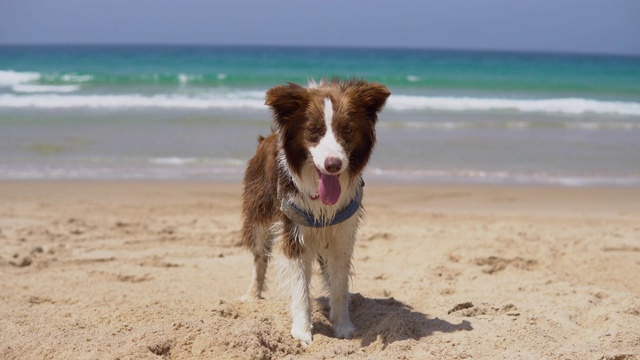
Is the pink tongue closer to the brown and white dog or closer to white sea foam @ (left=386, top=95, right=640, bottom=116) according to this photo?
the brown and white dog

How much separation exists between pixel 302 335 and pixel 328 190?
1013 millimetres

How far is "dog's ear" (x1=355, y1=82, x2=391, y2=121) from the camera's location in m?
4.14

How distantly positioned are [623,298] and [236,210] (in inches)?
193

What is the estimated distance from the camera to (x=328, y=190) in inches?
158

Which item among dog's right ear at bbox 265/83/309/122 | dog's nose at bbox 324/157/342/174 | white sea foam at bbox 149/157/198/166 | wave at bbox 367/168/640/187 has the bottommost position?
white sea foam at bbox 149/157/198/166

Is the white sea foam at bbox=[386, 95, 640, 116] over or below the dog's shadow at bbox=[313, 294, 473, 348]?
over

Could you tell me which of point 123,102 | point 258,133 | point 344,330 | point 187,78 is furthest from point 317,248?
point 187,78

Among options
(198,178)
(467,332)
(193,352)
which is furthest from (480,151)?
(193,352)

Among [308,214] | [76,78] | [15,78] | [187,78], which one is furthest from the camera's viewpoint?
[187,78]

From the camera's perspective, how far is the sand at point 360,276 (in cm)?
410

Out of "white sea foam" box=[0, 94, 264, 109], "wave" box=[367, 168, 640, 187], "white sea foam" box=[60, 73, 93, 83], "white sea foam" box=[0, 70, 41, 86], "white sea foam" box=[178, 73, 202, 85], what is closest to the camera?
"wave" box=[367, 168, 640, 187]

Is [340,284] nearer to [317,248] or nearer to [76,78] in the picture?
[317,248]

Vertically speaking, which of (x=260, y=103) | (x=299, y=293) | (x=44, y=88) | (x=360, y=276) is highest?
(x=260, y=103)

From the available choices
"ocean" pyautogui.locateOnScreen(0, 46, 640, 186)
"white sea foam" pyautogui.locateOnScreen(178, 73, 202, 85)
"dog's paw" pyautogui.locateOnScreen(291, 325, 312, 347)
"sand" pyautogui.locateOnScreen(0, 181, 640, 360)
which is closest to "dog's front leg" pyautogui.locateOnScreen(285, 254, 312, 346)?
"dog's paw" pyautogui.locateOnScreen(291, 325, 312, 347)
